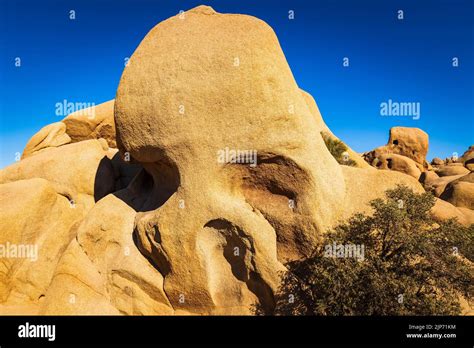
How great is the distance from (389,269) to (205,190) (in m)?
4.97

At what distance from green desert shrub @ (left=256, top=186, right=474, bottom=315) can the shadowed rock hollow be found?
2.25 feet

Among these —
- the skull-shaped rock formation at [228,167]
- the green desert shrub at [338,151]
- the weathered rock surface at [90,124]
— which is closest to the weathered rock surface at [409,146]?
the green desert shrub at [338,151]

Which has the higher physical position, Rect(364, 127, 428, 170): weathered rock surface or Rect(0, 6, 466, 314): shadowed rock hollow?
Rect(364, 127, 428, 170): weathered rock surface

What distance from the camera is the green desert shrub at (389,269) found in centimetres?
740

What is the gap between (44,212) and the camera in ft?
37.4

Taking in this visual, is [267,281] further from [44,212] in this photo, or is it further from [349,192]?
[44,212]

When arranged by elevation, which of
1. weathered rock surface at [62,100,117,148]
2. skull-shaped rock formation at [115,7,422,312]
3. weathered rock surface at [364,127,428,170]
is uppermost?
weathered rock surface at [364,127,428,170]

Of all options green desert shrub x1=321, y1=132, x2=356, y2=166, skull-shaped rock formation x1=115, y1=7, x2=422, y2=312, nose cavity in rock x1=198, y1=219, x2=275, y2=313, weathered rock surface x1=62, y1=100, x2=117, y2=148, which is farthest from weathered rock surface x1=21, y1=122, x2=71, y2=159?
green desert shrub x1=321, y1=132, x2=356, y2=166

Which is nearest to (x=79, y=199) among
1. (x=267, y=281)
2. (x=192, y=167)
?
(x=192, y=167)

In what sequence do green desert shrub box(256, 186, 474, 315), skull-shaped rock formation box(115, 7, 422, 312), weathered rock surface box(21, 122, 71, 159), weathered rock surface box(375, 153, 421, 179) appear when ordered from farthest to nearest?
1. weathered rock surface box(375, 153, 421, 179)
2. weathered rock surface box(21, 122, 71, 159)
3. skull-shaped rock formation box(115, 7, 422, 312)
4. green desert shrub box(256, 186, 474, 315)

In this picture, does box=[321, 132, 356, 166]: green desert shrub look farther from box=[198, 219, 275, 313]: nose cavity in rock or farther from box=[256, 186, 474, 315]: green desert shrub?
box=[198, 219, 275, 313]: nose cavity in rock

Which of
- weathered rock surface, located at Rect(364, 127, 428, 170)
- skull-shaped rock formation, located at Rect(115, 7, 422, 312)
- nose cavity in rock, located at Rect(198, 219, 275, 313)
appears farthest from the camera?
weathered rock surface, located at Rect(364, 127, 428, 170)

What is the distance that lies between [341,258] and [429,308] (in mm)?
2045

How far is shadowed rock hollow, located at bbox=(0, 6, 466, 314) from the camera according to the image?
9.03 meters
